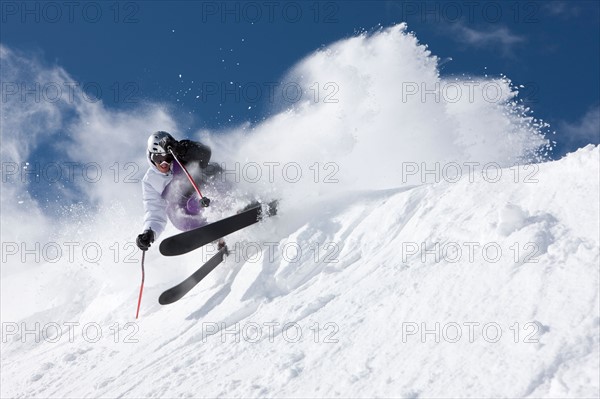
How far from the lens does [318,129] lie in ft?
31.2

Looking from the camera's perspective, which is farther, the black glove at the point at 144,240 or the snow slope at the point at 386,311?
the black glove at the point at 144,240

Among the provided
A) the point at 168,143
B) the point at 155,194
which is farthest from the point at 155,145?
the point at 155,194

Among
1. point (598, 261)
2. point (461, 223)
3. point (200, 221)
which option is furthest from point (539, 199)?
point (200, 221)

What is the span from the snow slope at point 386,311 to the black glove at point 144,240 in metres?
0.87

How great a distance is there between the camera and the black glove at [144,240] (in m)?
6.16

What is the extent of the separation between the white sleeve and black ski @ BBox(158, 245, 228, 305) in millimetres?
838

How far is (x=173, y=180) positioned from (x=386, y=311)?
411 cm

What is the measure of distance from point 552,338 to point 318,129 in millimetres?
7052

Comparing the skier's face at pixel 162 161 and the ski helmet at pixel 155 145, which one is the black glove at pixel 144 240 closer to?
the skier's face at pixel 162 161

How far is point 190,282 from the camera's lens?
6441 millimetres

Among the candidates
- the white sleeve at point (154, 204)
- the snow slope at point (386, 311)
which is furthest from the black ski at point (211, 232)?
the white sleeve at point (154, 204)

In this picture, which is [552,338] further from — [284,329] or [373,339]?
[284,329]

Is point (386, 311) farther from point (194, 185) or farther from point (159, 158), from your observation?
point (159, 158)

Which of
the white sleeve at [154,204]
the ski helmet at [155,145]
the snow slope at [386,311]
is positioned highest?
the ski helmet at [155,145]
